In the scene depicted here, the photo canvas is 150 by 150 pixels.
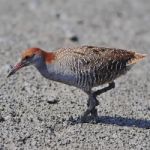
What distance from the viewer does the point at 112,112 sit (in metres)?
10.6

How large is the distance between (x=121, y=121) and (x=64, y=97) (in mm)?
1399

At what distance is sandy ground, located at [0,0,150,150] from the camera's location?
9383 millimetres

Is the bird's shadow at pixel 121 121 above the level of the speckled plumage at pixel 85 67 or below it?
below

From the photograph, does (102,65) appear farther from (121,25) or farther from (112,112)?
(121,25)

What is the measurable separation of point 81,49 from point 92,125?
1269 millimetres

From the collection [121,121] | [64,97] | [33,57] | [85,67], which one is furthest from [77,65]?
[64,97]

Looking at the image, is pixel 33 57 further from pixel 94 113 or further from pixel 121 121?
pixel 121 121

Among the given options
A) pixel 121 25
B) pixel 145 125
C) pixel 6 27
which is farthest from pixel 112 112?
pixel 121 25

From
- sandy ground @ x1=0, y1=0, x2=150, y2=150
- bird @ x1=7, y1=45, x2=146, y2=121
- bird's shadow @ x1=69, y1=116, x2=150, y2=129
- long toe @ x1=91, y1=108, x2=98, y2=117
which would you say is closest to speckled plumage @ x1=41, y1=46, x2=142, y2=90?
bird @ x1=7, y1=45, x2=146, y2=121

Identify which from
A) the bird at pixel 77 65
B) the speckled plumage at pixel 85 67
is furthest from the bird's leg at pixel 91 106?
the speckled plumage at pixel 85 67

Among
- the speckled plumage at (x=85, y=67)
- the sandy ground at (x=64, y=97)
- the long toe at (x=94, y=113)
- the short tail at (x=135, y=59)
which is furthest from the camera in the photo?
the long toe at (x=94, y=113)

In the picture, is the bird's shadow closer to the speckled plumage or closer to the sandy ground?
the sandy ground

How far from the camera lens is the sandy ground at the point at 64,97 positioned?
9.38m

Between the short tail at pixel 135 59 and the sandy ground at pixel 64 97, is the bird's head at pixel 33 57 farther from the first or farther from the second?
the short tail at pixel 135 59
